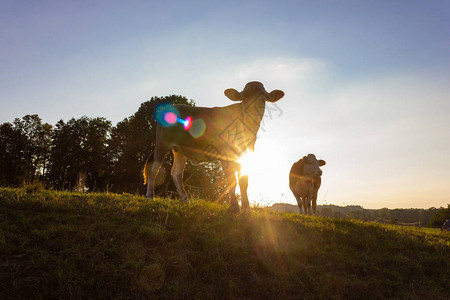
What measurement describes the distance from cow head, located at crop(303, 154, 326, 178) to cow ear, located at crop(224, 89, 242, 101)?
24.3ft

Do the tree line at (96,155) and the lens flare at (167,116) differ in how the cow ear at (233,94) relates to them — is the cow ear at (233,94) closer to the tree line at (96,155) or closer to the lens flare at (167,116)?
the lens flare at (167,116)

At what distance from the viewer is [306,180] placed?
1362 cm

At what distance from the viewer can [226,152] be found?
23.5 feet

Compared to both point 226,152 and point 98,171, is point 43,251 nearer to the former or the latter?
point 226,152

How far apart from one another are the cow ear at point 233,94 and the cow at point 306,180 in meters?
7.02

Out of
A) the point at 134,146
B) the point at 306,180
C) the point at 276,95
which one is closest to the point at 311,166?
the point at 306,180

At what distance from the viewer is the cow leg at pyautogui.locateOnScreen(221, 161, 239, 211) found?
7004 mm

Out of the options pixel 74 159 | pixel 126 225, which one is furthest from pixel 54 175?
pixel 126 225

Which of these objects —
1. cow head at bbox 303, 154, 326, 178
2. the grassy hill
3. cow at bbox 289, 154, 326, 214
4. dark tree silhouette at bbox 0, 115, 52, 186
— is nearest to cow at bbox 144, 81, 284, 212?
the grassy hill

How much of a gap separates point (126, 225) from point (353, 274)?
13.7ft

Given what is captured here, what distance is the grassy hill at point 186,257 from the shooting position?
4047 mm

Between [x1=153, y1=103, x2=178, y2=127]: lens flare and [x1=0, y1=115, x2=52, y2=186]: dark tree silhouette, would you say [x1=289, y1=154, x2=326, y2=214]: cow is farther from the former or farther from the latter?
[x1=0, y1=115, x2=52, y2=186]: dark tree silhouette

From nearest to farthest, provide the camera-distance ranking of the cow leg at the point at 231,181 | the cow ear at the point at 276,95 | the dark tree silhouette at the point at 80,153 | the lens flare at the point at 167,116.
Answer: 1. the cow leg at the point at 231,181
2. the cow ear at the point at 276,95
3. the lens flare at the point at 167,116
4. the dark tree silhouette at the point at 80,153

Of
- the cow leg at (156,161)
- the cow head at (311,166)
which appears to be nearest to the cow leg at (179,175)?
the cow leg at (156,161)
